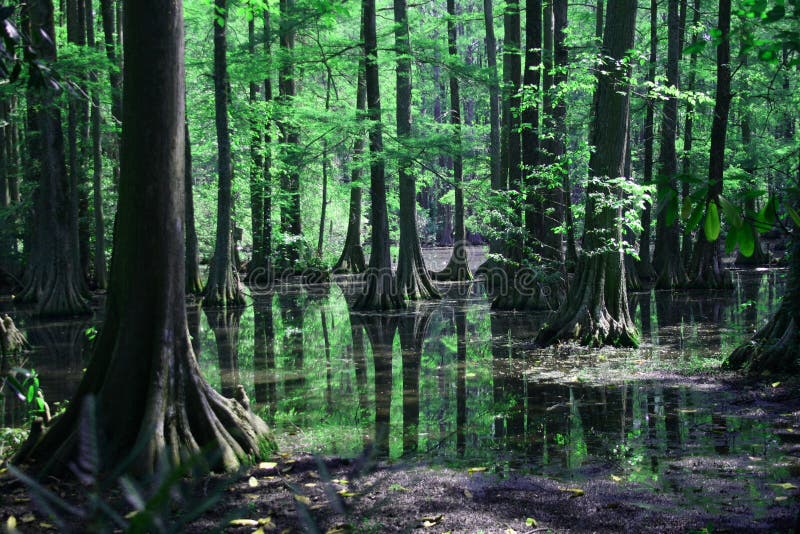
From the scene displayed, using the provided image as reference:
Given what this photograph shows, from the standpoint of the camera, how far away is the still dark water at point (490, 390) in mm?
5324

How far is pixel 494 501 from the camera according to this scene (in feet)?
14.1

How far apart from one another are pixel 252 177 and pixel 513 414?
1917 cm

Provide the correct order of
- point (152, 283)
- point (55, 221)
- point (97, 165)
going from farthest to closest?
point (97, 165) < point (55, 221) < point (152, 283)

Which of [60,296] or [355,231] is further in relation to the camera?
[355,231]

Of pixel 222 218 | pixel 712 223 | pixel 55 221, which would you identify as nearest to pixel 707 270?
pixel 222 218

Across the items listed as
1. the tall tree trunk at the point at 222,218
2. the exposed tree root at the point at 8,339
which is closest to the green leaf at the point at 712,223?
the exposed tree root at the point at 8,339

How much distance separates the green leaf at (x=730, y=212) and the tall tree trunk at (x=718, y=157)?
14.2 meters

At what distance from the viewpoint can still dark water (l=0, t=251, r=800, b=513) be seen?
5.32 m

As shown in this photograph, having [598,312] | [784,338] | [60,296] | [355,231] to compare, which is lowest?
[784,338]

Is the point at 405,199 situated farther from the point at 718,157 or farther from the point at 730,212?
the point at 730,212

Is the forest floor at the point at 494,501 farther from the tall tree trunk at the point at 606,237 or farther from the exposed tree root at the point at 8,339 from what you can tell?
the exposed tree root at the point at 8,339

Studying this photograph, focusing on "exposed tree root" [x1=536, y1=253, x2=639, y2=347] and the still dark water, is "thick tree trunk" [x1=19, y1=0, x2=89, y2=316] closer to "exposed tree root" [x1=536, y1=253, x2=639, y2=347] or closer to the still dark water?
the still dark water

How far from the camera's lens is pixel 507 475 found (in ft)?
16.0

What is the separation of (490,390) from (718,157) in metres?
12.6
